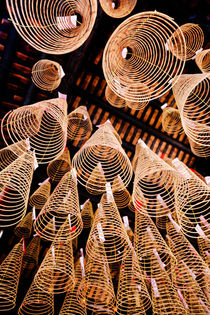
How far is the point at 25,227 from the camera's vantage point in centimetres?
422

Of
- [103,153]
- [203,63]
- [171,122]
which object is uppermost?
[203,63]

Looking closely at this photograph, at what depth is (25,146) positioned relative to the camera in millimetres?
2600

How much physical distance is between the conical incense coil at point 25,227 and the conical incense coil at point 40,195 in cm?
22

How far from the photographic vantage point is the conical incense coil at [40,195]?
378 centimetres

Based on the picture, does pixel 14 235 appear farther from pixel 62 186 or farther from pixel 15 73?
pixel 15 73

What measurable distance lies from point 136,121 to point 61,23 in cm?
276

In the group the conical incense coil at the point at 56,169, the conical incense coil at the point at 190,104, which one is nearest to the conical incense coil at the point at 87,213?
the conical incense coil at the point at 56,169

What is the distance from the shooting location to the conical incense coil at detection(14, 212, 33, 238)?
4141 millimetres

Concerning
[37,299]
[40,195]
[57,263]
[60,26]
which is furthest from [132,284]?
[60,26]

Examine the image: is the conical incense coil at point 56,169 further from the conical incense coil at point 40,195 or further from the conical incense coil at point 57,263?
the conical incense coil at point 57,263

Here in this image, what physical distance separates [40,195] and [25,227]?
2.71 feet

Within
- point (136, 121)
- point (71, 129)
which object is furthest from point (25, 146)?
point (136, 121)

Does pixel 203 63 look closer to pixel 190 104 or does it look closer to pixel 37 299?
pixel 190 104

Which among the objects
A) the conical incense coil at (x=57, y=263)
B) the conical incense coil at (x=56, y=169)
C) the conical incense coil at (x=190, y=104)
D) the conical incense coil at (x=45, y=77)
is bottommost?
the conical incense coil at (x=57, y=263)
